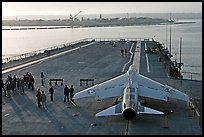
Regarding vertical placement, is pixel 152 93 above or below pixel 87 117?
above

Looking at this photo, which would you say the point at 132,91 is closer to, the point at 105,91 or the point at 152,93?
the point at 152,93

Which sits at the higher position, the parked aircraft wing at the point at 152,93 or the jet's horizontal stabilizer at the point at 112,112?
the parked aircraft wing at the point at 152,93

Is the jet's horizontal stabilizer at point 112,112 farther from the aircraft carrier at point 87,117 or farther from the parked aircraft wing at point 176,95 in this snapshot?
the parked aircraft wing at point 176,95

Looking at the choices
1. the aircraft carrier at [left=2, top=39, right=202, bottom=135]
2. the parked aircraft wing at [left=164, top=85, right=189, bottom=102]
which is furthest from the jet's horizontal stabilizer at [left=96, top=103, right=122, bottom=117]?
the parked aircraft wing at [left=164, top=85, right=189, bottom=102]

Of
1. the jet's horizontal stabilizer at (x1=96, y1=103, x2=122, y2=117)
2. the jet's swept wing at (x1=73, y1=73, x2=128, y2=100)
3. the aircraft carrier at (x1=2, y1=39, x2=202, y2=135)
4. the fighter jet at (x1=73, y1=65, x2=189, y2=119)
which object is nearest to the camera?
the jet's horizontal stabilizer at (x1=96, y1=103, x2=122, y2=117)

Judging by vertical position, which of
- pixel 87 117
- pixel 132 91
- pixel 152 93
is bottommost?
pixel 87 117

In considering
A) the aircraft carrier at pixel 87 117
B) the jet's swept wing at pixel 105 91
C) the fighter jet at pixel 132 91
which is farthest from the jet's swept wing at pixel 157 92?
the jet's swept wing at pixel 105 91

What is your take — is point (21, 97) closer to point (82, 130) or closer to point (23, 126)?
point (23, 126)

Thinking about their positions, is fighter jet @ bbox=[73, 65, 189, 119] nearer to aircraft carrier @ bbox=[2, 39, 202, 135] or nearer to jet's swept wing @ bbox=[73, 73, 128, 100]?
jet's swept wing @ bbox=[73, 73, 128, 100]

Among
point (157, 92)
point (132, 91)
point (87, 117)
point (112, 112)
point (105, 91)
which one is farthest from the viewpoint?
point (105, 91)

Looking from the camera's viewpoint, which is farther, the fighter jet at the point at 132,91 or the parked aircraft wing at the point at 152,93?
the parked aircraft wing at the point at 152,93

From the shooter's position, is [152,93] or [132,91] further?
[152,93]

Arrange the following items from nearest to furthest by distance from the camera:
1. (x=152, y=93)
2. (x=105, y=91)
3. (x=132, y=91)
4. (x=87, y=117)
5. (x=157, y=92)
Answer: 1. (x=132, y=91)
2. (x=87, y=117)
3. (x=152, y=93)
4. (x=157, y=92)
5. (x=105, y=91)

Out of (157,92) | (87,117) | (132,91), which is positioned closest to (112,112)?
(132,91)
